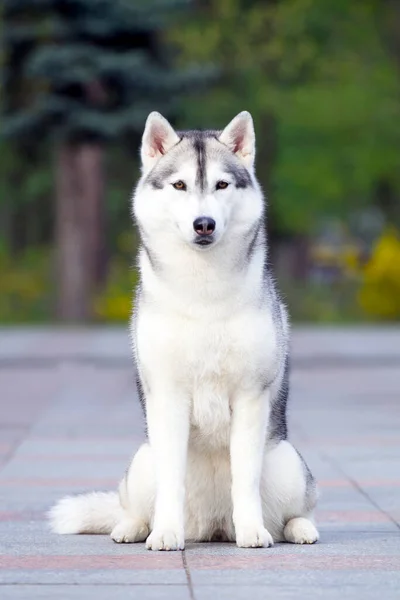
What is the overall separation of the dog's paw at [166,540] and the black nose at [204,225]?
136cm

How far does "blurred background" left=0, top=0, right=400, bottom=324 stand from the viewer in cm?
3116

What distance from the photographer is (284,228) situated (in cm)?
4588

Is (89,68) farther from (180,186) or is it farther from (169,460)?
(169,460)

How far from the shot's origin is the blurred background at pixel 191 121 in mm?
31156

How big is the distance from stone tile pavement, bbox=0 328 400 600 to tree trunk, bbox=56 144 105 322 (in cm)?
826

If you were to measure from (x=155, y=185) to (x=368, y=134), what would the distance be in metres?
36.1

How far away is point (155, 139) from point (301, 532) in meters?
1.97

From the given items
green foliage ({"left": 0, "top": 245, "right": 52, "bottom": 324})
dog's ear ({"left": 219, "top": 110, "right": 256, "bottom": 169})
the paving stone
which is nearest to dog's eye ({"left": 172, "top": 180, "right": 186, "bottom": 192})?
dog's ear ({"left": 219, "top": 110, "right": 256, "bottom": 169})

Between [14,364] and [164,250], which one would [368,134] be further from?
[164,250]

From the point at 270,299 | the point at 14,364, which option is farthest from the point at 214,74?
the point at 270,299

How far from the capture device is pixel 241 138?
758 cm

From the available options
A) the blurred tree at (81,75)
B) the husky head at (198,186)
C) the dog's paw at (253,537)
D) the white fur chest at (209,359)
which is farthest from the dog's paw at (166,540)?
the blurred tree at (81,75)

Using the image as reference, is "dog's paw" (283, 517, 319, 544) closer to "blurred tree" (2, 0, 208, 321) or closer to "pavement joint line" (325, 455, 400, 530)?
"pavement joint line" (325, 455, 400, 530)

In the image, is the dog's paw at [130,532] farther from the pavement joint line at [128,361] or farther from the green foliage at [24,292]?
the green foliage at [24,292]
